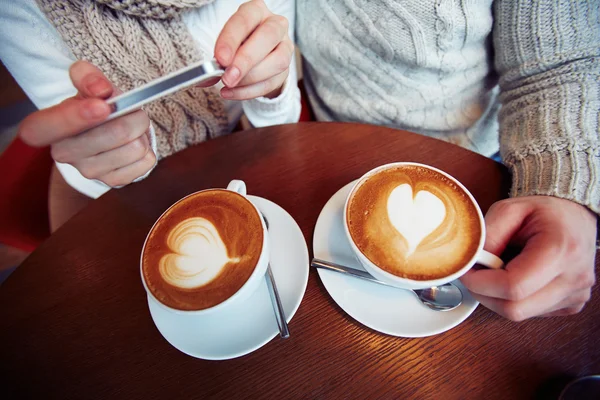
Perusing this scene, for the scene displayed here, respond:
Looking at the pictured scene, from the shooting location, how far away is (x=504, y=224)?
56cm

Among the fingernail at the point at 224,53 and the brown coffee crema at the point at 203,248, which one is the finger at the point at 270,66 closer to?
the fingernail at the point at 224,53

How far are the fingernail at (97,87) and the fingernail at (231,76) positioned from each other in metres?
0.17

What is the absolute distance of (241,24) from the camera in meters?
0.57

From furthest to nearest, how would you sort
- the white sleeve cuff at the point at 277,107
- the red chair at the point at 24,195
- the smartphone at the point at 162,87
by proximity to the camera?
the red chair at the point at 24,195 < the white sleeve cuff at the point at 277,107 < the smartphone at the point at 162,87

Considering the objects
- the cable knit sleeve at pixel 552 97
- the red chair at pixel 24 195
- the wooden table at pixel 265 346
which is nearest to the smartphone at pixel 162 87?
the wooden table at pixel 265 346

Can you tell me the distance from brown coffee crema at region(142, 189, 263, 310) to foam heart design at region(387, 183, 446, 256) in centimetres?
25

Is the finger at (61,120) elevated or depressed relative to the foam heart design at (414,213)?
elevated

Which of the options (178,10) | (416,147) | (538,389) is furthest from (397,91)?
(538,389)

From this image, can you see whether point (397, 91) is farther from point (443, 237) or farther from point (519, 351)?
point (519, 351)

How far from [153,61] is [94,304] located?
1.84ft

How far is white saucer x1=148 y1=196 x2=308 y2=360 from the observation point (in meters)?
0.53

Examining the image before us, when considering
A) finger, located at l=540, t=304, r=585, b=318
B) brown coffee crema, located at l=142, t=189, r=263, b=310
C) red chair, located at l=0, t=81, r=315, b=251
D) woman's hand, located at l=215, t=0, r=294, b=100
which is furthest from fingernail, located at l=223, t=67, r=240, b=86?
red chair, located at l=0, t=81, r=315, b=251

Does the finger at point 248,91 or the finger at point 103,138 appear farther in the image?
the finger at point 248,91

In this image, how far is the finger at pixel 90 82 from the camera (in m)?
0.45
